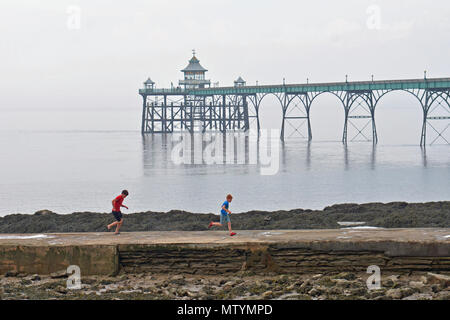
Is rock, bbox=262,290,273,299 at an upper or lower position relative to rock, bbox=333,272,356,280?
lower

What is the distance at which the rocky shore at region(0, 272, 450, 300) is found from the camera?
1389 centimetres

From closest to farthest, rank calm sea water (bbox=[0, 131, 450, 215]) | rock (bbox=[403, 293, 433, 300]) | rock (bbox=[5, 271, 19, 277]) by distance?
1. rock (bbox=[403, 293, 433, 300])
2. rock (bbox=[5, 271, 19, 277])
3. calm sea water (bbox=[0, 131, 450, 215])

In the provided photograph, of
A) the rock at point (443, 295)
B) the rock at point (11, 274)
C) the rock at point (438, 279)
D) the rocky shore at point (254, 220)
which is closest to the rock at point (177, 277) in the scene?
the rock at point (11, 274)

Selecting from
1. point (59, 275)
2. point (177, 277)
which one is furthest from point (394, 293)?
point (59, 275)

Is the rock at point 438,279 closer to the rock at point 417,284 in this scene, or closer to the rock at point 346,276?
the rock at point 417,284

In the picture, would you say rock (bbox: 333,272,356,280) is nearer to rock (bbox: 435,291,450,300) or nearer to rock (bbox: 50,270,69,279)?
rock (bbox: 435,291,450,300)

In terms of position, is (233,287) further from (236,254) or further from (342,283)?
(342,283)

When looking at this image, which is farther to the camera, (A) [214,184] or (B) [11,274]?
(A) [214,184]

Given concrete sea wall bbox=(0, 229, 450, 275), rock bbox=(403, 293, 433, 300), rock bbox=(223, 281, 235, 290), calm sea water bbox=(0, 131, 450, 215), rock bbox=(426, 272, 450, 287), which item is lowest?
calm sea water bbox=(0, 131, 450, 215)

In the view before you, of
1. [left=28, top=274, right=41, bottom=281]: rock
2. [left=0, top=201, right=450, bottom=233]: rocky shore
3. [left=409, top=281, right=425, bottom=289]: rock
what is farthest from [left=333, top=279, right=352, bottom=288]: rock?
[left=0, top=201, right=450, bottom=233]: rocky shore

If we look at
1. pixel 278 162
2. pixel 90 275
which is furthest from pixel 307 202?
pixel 278 162

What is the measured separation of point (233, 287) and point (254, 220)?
29.1 ft

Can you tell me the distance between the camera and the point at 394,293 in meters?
13.7

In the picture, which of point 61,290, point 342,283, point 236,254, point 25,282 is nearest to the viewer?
point 342,283
